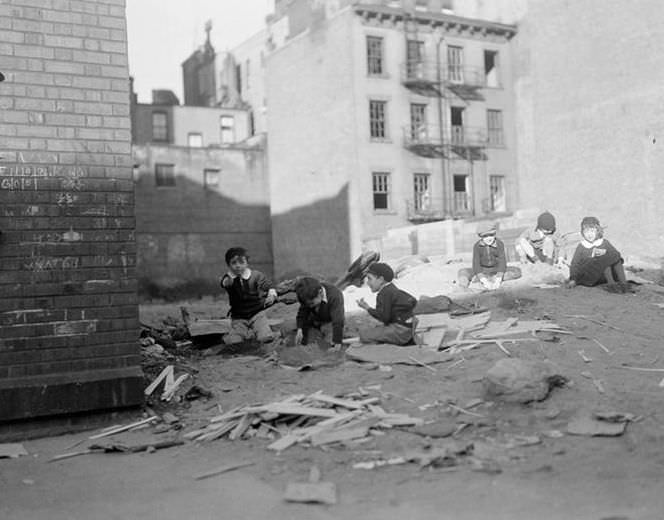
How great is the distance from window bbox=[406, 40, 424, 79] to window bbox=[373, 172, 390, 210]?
5545 millimetres

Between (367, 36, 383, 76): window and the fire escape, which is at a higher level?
(367, 36, 383, 76): window

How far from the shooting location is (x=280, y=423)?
7.05m

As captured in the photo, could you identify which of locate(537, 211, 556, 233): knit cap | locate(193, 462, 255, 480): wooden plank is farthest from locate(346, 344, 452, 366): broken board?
locate(537, 211, 556, 233): knit cap

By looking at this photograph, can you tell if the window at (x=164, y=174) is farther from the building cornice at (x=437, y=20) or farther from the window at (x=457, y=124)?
the window at (x=457, y=124)

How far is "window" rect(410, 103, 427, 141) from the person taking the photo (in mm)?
40062

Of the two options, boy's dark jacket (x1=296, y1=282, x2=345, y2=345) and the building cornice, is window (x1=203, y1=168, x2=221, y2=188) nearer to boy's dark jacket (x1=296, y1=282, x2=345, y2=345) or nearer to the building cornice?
the building cornice

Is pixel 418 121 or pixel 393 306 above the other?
pixel 418 121

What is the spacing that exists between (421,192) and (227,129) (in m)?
19.7

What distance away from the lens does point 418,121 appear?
40500 millimetres

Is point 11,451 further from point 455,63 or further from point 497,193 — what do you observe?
point 455,63

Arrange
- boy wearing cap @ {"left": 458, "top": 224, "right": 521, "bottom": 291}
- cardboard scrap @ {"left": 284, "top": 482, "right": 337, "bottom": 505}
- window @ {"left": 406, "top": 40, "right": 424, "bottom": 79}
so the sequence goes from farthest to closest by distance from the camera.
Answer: window @ {"left": 406, "top": 40, "right": 424, "bottom": 79} < boy wearing cap @ {"left": 458, "top": 224, "right": 521, "bottom": 291} < cardboard scrap @ {"left": 284, "top": 482, "right": 337, "bottom": 505}

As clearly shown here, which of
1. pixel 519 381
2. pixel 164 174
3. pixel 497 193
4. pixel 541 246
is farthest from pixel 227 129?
pixel 519 381

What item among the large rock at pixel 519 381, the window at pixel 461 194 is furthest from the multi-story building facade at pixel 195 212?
the large rock at pixel 519 381

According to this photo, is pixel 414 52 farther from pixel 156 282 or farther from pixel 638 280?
pixel 638 280
